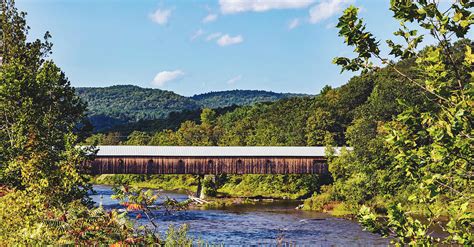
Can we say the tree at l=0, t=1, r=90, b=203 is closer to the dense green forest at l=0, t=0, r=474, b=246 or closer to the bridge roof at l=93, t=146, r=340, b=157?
the dense green forest at l=0, t=0, r=474, b=246

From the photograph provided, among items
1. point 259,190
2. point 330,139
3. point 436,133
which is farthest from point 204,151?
point 436,133

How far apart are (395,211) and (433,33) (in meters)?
1.27

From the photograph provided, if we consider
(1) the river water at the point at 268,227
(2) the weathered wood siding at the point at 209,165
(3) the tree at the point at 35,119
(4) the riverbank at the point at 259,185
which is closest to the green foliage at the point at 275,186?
(4) the riverbank at the point at 259,185

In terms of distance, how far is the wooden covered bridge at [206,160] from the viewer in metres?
36.2

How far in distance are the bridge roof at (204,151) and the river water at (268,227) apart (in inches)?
150

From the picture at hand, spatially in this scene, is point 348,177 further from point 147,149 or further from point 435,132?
point 435,132

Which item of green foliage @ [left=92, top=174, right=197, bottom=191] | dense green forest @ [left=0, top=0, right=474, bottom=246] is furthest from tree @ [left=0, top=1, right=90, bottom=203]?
green foliage @ [left=92, top=174, right=197, bottom=191]

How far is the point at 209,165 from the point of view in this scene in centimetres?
3747

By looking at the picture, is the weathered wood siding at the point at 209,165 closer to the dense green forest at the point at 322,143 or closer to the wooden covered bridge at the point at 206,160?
the wooden covered bridge at the point at 206,160

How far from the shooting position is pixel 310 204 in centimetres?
3753

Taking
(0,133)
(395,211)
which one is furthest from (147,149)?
(395,211)

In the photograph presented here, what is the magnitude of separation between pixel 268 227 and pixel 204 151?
1082cm

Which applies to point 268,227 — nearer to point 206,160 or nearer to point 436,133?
point 206,160

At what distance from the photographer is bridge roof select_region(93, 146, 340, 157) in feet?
120
